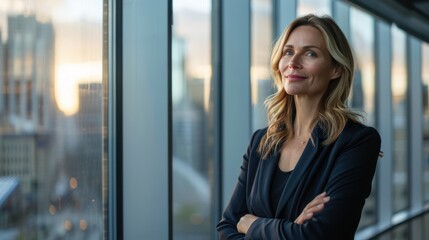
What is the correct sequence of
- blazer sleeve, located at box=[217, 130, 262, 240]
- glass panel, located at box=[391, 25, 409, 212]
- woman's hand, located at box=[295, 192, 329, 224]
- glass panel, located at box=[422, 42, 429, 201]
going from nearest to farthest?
1. woman's hand, located at box=[295, 192, 329, 224]
2. blazer sleeve, located at box=[217, 130, 262, 240]
3. glass panel, located at box=[391, 25, 409, 212]
4. glass panel, located at box=[422, 42, 429, 201]

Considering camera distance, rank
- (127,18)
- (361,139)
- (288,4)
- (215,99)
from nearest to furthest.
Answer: (361,139), (127,18), (215,99), (288,4)

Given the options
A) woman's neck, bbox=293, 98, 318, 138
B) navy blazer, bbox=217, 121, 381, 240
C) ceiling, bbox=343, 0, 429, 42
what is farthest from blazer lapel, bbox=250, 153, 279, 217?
ceiling, bbox=343, 0, 429, 42

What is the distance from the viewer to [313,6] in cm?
623

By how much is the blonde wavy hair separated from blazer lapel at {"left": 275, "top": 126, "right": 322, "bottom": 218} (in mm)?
44

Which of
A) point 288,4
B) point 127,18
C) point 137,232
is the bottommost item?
point 137,232

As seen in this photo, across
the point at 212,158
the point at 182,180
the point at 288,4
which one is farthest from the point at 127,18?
the point at 288,4

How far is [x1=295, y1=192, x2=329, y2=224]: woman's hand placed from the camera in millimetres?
1771

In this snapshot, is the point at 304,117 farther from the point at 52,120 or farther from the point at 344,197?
the point at 52,120

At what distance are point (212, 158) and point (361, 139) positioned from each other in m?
2.60

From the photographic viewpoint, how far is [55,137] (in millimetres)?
2861

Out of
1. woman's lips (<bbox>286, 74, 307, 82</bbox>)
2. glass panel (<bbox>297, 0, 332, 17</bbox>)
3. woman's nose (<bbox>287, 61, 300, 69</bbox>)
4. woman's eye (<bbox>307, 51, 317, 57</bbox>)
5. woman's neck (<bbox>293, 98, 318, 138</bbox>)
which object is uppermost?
glass panel (<bbox>297, 0, 332, 17</bbox>)

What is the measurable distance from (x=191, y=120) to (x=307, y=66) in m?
2.35

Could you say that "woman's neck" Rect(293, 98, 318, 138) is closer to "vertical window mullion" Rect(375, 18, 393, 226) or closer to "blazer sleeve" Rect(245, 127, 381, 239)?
"blazer sleeve" Rect(245, 127, 381, 239)

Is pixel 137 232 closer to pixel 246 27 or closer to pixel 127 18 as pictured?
pixel 127 18
